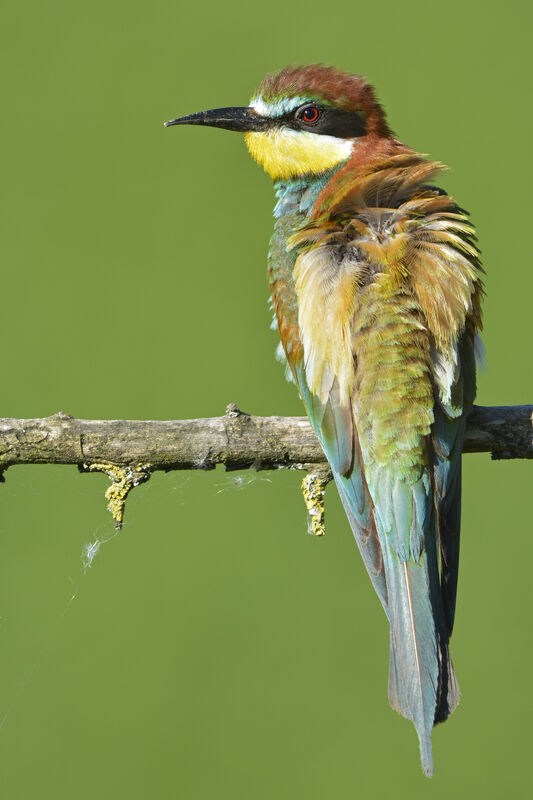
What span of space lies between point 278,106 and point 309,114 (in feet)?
0.26

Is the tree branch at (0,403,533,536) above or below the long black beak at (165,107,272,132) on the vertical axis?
below

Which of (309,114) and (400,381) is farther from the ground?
(309,114)

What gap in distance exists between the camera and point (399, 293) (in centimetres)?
150

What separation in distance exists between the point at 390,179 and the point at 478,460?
4.42ft

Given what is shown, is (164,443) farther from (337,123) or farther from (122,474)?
(337,123)

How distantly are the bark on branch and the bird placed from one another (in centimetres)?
9

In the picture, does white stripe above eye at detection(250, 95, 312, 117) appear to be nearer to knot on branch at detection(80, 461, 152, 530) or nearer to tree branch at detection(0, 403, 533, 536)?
tree branch at detection(0, 403, 533, 536)

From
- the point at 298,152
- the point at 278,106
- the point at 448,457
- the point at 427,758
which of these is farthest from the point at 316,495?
the point at 278,106

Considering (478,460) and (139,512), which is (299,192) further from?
(478,460)

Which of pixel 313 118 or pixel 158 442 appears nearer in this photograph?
pixel 158 442

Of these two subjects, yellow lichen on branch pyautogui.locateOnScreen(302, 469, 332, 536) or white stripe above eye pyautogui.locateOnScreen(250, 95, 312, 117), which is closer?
yellow lichen on branch pyautogui.locateOnScreen(302, 469, 332, 536)

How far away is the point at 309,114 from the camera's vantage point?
2021 millimetres

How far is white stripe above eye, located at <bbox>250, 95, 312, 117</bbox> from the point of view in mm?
2023

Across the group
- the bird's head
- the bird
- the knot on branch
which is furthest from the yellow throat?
the knot on branch
